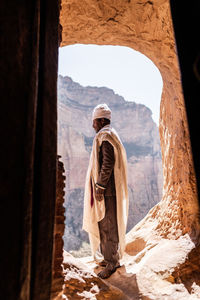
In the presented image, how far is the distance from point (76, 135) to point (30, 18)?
2863 cm

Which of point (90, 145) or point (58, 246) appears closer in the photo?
point (58, 246)

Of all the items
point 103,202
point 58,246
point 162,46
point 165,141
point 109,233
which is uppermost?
point 162,46

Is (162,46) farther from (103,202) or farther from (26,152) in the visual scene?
(26,152)

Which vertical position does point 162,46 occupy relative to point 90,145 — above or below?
below

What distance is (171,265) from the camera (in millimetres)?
2473

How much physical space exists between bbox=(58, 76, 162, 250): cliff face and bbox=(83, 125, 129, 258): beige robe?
22.0 m

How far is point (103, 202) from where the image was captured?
2.93 m

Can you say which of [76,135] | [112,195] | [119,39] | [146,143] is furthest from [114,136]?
[146,143]

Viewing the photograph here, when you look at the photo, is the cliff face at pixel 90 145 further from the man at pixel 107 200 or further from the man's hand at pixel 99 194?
the man's hand at pixel 99 194

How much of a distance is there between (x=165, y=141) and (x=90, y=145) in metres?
26.5

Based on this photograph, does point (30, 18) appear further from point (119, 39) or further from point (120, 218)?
point (119, 39)

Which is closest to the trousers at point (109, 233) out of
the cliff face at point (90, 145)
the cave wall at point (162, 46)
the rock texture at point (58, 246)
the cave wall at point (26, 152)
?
the cave wall at point (162, 46)

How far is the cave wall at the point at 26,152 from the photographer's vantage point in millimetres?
788

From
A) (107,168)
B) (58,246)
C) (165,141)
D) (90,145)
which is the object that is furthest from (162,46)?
(90,145)
